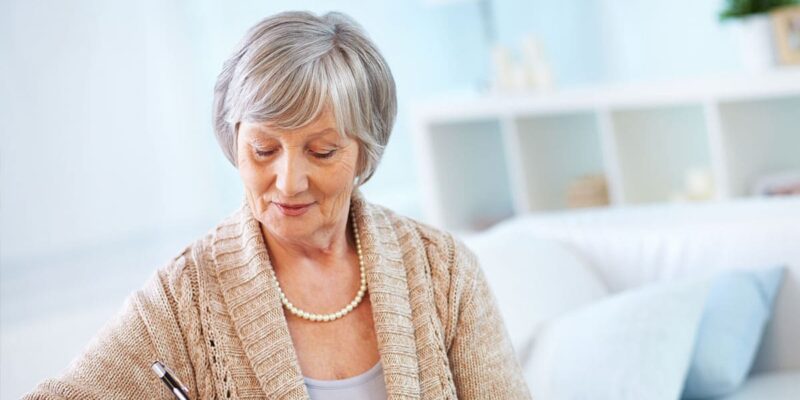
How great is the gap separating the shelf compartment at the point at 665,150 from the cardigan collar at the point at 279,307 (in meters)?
2.53

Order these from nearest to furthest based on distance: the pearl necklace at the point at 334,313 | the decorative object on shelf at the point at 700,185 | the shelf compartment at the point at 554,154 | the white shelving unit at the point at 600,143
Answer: the pearl necklace at the point at 334,313 → the white shelving unit at the point at 600,143 → the decorative object on shelf at the point at 700,185 → the shelf compartment at the point at 554,154

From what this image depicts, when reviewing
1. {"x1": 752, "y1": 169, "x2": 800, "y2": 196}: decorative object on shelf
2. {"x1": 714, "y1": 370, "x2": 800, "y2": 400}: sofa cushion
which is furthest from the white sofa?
{"x1": 752, "y1": 169, "x2": 800, "y2": 196}: decorative object on shelf

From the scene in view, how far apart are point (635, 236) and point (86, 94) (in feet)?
5.70

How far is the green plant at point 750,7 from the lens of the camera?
11.4ft

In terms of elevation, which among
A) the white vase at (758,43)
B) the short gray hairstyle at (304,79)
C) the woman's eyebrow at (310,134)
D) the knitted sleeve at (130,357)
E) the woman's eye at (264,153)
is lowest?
the knitted sleeve at (130,357)

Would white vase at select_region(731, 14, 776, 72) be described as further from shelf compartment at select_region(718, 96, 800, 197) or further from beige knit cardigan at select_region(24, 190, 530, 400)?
beige knit cardigan at select_region(24, 190, 530, 400)

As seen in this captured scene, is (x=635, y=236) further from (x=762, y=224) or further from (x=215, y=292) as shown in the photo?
(x=215, y=292)

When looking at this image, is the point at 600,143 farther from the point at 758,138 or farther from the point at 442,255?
the point at 442,255

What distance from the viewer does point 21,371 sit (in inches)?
87.3

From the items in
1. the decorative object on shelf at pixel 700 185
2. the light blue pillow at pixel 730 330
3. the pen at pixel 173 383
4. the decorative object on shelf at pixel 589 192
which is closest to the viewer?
the pen at pixel 173 383

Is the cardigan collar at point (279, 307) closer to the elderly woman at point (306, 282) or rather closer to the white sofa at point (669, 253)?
the elderly woman at point (306, 282)

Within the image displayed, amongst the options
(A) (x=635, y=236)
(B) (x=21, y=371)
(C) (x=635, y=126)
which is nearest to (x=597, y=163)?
(C) (x=635, y=126)

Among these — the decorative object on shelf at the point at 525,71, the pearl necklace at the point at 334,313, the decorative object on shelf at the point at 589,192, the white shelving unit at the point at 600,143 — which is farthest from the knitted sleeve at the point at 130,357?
the decorative object on shelf at the point at 589,192

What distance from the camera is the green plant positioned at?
3.47 metres
